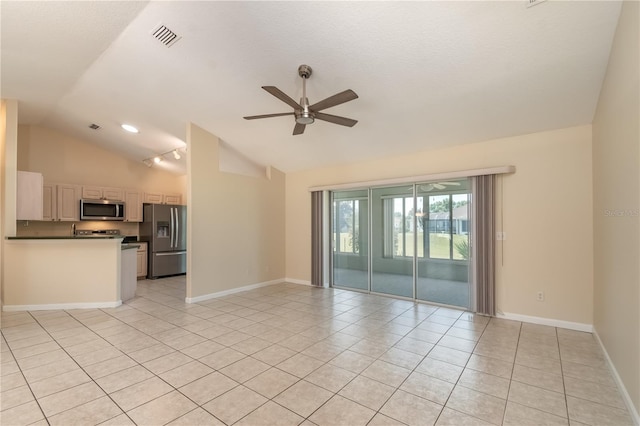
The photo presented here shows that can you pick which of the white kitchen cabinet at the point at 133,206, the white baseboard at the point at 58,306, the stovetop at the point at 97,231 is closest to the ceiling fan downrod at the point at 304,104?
the white baseboard at the point at 58,306

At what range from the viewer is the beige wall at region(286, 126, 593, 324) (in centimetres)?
364

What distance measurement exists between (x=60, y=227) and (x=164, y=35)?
570cm

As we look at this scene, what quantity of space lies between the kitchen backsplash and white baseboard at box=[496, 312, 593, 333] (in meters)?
8.07

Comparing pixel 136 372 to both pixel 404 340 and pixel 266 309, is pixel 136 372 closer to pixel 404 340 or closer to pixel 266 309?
pixel 266 309

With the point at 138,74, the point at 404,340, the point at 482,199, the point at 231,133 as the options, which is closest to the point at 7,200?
the point at 138,74

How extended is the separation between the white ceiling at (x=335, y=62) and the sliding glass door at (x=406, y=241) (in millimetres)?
913

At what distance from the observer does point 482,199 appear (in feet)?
14.0

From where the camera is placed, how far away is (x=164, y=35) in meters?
3.04

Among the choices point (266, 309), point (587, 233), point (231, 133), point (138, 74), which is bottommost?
point (266, 309)

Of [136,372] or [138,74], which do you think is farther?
[138,74]

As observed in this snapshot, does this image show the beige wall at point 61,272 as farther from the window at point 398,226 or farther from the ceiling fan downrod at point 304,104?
the window at point 398,226

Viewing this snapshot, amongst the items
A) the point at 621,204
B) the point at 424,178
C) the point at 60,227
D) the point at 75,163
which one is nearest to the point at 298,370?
the point at 621,204

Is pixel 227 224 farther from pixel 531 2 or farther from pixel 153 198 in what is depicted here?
pixel 531 2

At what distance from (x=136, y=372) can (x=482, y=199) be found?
4.61 m
